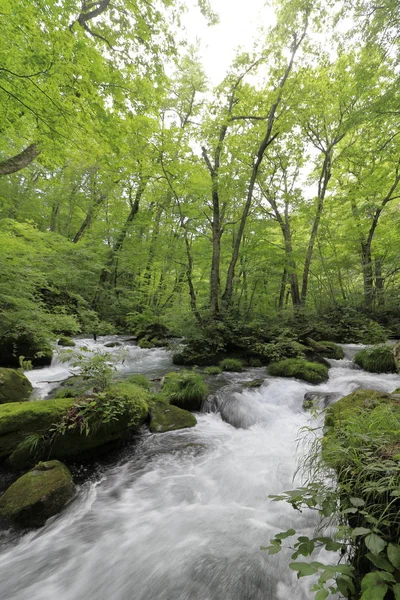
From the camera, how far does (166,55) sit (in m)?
7.83

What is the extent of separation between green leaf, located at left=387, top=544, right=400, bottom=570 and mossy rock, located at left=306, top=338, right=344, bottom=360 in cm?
868

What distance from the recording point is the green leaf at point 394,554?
1327mm

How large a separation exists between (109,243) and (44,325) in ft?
35.8

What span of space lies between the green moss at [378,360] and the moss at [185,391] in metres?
5.21

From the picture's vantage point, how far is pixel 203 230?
14.6 meters

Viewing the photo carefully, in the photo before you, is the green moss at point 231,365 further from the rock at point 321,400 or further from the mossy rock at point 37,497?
the mossy rock at point 37,497

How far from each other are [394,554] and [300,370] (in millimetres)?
6726

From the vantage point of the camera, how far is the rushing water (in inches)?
89.0

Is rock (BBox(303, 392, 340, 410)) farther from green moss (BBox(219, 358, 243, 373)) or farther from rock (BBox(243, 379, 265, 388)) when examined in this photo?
green moss (BBox(219, 358, 243, 373))

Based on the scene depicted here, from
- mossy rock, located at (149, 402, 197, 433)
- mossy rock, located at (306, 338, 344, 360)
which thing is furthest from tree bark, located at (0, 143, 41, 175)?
mossy rock, located at (306, 338, 344, 360)

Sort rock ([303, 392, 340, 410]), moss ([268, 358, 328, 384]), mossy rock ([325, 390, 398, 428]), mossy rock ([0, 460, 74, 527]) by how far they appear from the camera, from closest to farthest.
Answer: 1. mossy rock ([0, 460, 74, 527])
2. mossy rock ([325, 390, 398, 428])
3. rock ([303, 392, 340, 410])
4. moss ([268, 358, 328, 384])

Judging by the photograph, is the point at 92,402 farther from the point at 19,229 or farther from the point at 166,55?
the point at 166,55

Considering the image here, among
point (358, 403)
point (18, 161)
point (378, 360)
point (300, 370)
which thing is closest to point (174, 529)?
point (358, 403)

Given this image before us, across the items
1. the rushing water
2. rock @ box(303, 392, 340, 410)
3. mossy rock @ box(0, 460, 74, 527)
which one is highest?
rock @ box(303, 392, 340, 410)
